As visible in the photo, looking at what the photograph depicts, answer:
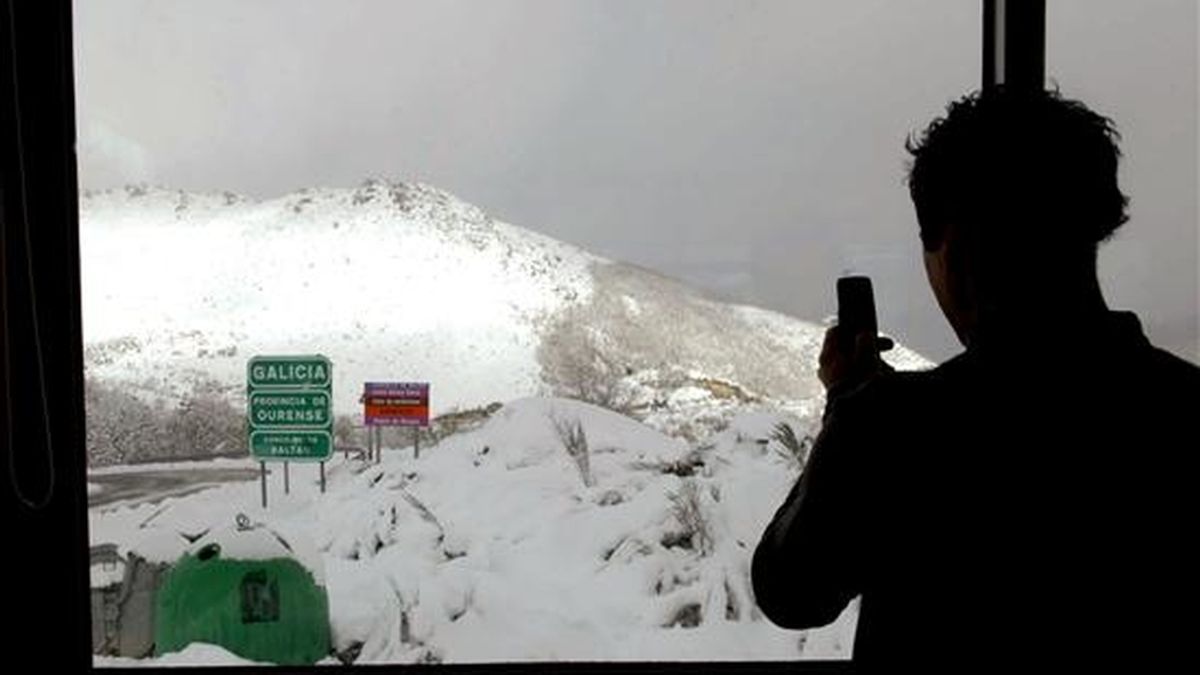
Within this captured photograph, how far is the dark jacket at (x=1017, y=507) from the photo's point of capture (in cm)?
72

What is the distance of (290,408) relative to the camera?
1712 millimetres

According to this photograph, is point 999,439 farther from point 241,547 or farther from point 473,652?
point 241,547

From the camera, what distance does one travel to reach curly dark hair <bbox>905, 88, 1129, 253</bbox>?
0.76 metres

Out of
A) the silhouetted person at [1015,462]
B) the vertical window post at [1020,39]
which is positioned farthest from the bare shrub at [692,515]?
the silhouetted person at [1015,462]

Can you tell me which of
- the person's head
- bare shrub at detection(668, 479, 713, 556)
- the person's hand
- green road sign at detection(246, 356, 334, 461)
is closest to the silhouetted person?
the person's head

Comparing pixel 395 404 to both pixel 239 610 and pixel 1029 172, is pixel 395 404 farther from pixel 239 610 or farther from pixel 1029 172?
pixel 1029 172

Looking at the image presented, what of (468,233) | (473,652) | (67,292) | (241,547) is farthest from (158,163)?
(473,652)

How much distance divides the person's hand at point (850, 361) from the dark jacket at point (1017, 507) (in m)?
0.14

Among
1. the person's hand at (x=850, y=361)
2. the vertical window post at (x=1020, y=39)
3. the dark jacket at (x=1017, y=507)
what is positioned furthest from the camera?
the vertical window post at (x=1020, y=39)

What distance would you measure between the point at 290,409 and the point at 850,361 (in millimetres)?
1019

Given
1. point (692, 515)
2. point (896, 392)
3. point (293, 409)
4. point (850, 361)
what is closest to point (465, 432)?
point (293, 409)

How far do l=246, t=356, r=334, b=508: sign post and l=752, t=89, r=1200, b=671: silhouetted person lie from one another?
105 centimetres

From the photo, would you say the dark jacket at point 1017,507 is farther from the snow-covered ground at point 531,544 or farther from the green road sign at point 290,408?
the green road sign at point 290,408

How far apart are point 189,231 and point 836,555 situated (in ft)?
4.15
